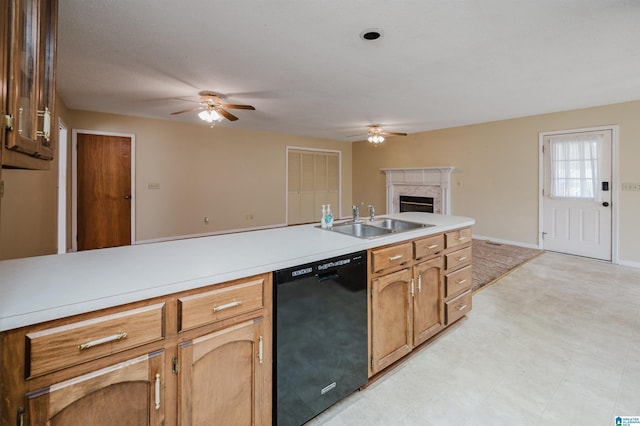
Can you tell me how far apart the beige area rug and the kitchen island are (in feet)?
9.40

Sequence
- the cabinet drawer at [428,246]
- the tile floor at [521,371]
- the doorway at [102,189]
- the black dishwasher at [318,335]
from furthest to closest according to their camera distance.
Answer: the doorway at [102,189], the cabinet drawer at [428,246], the tile floor at [521,371], the black dishwasher at [318,335]

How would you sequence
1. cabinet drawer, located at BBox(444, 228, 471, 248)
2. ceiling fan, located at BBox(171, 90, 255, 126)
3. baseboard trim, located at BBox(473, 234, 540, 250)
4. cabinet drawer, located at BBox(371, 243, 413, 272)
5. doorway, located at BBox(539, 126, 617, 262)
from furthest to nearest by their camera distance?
baseboard trim, located at BBox(473, 234, 540, 250) → doorway, located at BBox(539, 126, 617, 262) → ceiling fan, located at BBox(171, 90, 255, 126) → cabinet drawer, located at BBox(444, 228, 471, 248) → cabinet drawer, located at BBox(371, 243, 413, 272)

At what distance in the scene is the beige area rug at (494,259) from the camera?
362cm

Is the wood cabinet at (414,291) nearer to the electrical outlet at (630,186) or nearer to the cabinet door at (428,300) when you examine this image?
the cabinet door at (428,300)

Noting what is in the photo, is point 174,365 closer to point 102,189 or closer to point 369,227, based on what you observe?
point 369,227

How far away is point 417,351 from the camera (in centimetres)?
212

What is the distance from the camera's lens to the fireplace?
22.0ft

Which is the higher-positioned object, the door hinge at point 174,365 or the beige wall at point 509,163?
the beige wall at point 509,163

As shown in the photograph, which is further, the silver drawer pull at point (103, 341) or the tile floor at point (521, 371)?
the tile floor at point (521, 371)

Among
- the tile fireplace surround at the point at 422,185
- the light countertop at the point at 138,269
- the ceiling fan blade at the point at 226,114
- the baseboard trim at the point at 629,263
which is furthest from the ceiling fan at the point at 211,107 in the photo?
the baseboard trim at the point at 629,263

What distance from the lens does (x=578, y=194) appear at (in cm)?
456

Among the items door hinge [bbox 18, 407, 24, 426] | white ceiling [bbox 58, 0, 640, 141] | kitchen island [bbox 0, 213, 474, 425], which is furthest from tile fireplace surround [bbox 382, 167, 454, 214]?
door hinge [bbox 18, 407, 24, 426]

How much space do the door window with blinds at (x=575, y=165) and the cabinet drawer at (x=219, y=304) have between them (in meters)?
5.53

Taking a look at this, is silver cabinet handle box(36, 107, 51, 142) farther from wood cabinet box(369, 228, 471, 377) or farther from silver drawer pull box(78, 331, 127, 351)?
wood cabinet box(369, 228, 471, 377)
